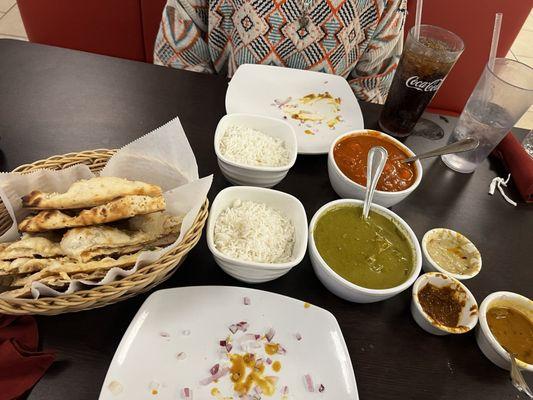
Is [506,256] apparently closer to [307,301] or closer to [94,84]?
[307,301]

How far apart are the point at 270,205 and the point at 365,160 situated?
0.44 m

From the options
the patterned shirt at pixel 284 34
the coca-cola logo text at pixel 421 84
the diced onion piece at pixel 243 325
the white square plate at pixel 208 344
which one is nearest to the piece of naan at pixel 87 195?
the white square plate at pixel 208 344

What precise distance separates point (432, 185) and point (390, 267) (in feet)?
1.90

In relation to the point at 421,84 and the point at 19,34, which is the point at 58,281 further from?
the point at 19,34

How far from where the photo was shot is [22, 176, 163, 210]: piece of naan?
3.26ft

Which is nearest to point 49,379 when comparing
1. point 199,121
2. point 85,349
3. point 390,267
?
point 85,349

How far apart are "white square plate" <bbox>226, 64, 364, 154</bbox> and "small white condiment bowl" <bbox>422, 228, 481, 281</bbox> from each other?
491mm

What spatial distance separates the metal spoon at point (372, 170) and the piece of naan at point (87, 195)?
0.65 meters

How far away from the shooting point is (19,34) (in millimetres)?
3893

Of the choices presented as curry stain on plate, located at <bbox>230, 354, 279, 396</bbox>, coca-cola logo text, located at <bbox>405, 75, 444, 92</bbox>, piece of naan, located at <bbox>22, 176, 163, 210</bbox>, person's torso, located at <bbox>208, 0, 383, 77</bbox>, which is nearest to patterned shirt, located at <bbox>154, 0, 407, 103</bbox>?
person's torso, located at <bbox>208, 0, 383, 77</bbox>

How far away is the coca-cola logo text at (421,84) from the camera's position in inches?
58.4

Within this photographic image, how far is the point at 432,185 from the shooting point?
1547 millimetres

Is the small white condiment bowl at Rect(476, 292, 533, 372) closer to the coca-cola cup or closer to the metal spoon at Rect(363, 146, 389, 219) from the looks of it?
the metal spoon at Rect(363, 146, 389, 219)

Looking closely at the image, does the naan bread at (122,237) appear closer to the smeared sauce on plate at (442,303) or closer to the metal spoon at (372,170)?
the metal spoon at (372,170)
